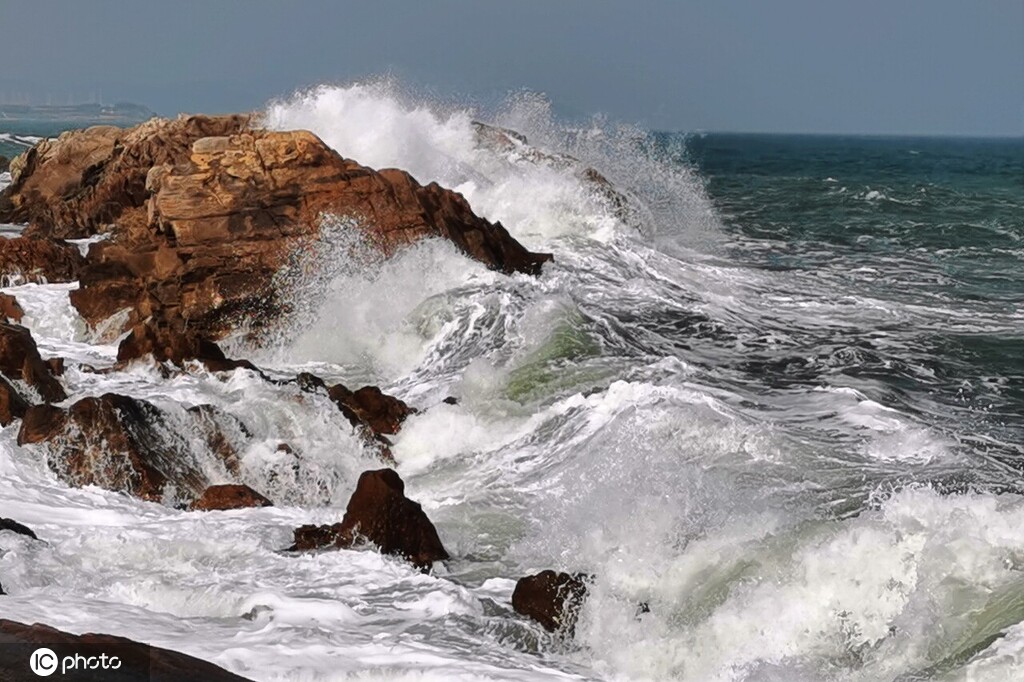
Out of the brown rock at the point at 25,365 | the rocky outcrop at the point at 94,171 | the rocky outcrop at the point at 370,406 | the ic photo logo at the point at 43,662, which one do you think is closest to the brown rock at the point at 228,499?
the rocky outcrop at the point at 370,406

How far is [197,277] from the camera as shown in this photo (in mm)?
15953

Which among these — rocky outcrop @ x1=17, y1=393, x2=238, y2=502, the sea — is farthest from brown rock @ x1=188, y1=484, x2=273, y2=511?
rocky outcrop @ x1=17, y1=393, x2=238, y2=502

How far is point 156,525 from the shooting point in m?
8.85

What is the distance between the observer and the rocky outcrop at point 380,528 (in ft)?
28.1

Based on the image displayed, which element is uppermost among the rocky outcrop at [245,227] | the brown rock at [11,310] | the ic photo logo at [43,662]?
the rocky outcrop at [245,227]

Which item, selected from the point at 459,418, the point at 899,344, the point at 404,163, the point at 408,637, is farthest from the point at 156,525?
the point at 404,163

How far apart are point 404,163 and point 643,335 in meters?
9.07

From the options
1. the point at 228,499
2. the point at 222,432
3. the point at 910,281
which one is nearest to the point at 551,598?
the point at 228,499

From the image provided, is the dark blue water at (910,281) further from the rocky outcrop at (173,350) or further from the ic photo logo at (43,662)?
the ic photo logo at (43,662)

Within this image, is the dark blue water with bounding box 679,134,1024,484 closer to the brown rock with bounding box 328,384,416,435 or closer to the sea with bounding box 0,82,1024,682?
the sea with bounding box 0,82,1024,682

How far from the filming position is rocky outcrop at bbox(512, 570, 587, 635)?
24.8ft

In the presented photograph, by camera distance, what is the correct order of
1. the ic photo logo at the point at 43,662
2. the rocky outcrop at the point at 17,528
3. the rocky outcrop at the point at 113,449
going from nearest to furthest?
the ic photo logo at the point at 43,662 < the rocky outcrop at the point at 17,528 < the rocky outcrop at the point at 113,449

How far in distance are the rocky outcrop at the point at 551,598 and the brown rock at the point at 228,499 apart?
2.71 m

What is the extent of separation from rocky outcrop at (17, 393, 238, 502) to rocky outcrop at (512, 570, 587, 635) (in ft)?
11.0
